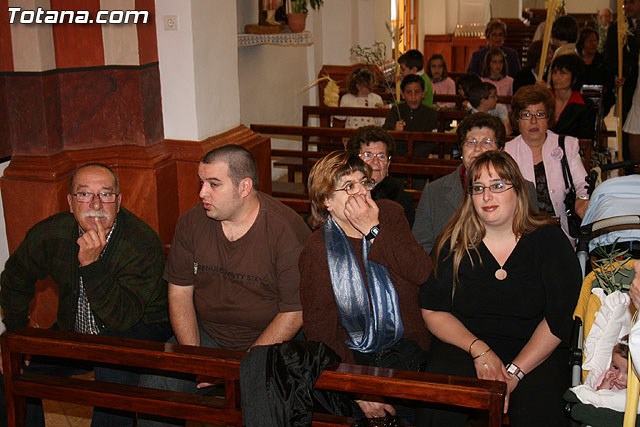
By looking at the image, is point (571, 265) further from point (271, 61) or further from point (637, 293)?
point (271, 61)

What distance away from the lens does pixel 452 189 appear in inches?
139

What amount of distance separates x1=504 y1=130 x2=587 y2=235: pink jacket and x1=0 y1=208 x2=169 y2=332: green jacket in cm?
202

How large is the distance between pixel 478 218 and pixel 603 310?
0.66 m

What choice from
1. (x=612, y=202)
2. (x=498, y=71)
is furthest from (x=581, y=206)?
(x=498, y=71)

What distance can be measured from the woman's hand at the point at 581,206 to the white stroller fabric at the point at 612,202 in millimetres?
432

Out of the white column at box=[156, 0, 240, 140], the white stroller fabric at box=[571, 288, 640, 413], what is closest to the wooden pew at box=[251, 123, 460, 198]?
the white column at box=[156, 0, 240, 140]

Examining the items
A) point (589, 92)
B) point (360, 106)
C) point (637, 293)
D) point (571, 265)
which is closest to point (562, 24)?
point (589, 92)

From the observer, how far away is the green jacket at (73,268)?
308 centimetres

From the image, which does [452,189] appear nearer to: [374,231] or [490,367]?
[374,231]

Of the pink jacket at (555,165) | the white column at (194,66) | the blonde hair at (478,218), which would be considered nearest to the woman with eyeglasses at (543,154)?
the pink jacket at (555,165)

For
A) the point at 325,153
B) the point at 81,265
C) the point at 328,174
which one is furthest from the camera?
the point at 325,153

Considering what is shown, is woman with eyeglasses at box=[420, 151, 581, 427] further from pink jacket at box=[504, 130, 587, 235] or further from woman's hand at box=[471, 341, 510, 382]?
pink jacket at box=[504, 130, 587, 235]

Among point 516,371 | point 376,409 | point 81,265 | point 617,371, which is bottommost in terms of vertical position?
point 376,409

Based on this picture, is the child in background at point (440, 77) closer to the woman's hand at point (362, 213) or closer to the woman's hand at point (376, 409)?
the woman's hand at point (362, 213)
